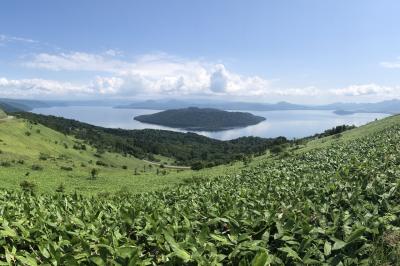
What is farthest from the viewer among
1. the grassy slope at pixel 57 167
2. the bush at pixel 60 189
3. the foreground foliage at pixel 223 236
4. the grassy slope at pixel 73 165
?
the grassy slope at pixel 73 165

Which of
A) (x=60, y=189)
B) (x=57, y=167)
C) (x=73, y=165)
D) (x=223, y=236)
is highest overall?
(x=223, y=236)

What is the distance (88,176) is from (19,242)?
48.8 metres

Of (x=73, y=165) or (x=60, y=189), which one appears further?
(x=73, y=165)

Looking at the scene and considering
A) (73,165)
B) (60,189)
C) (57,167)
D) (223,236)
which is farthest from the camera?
(73,165)

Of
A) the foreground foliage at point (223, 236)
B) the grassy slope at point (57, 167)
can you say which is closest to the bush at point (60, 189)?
the grassy slope at point (57, 167)

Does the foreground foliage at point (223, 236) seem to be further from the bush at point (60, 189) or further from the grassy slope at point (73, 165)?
the bush at point (60, 189)

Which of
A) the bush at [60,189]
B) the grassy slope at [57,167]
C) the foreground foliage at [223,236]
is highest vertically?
the foreground foliage at [223,236]

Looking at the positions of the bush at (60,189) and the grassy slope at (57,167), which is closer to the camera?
the bush at (60,189)

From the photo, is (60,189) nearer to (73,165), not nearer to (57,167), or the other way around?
(57,167)

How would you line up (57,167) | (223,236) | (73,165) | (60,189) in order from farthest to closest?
(73,165), (57,167), (60,189), (223,236)

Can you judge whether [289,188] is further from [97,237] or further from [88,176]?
[88,176]

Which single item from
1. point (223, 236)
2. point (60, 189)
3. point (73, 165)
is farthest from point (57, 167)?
point (223, 236)

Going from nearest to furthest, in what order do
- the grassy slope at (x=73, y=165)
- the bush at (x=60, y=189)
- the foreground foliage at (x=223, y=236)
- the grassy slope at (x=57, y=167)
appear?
the foreground foliage at (x=223, y=236) → the bush at (x=60, y=189) → the grassy slope at (x=57, y=167) → the grassy slope at (x=73, y=165)

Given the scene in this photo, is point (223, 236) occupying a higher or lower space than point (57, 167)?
higher
